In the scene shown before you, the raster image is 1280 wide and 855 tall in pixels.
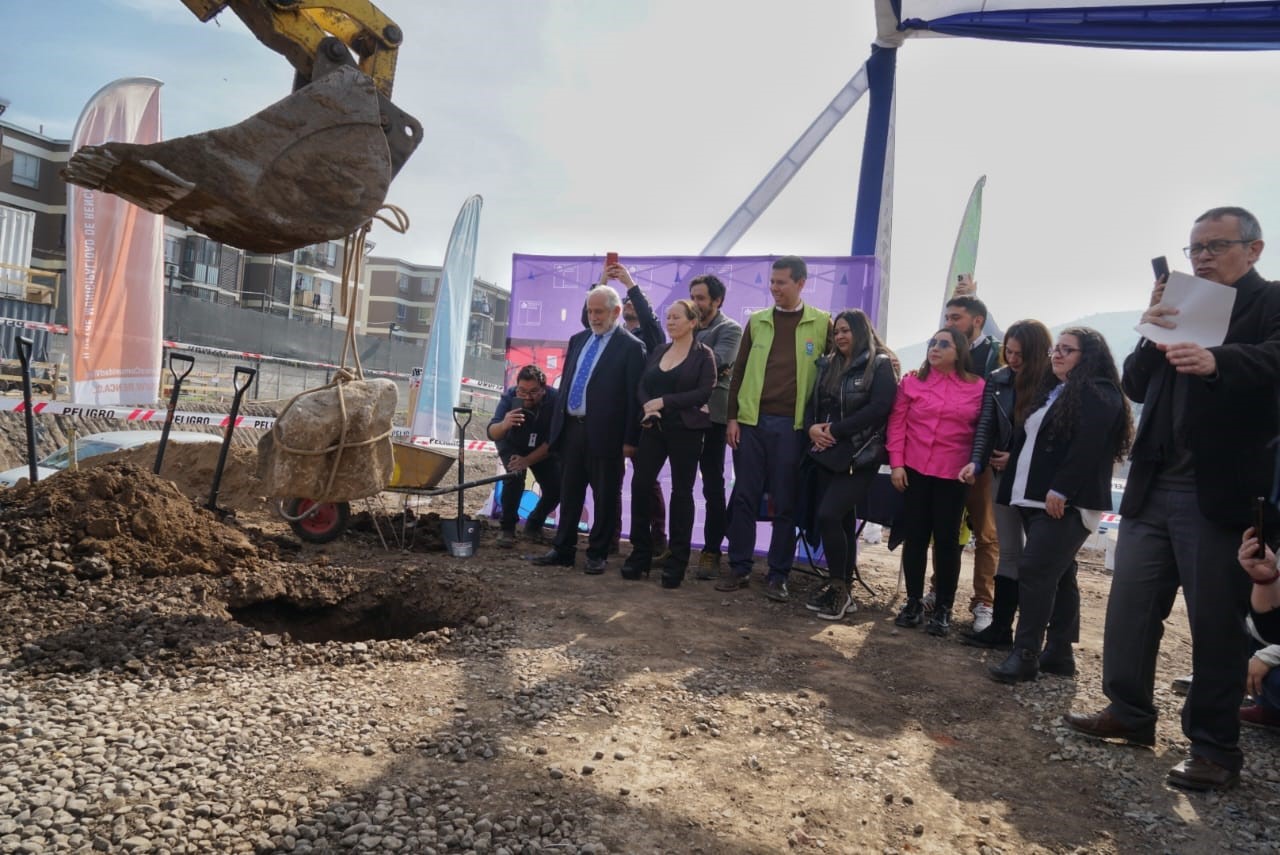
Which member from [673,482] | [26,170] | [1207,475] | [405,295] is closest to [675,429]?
[673,482]

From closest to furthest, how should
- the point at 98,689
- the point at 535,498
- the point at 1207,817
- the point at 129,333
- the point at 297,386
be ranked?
1. the point at 1207,817
2. the point at 98,689
3. the point at 535,498
4. the point at 129,333
5. the point at 297,386

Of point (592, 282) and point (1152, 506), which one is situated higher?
point (592, 282)

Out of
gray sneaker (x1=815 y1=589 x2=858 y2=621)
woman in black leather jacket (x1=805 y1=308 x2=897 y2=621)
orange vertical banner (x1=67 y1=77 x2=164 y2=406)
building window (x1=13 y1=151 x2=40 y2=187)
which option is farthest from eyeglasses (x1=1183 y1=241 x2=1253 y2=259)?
building window (x1=13 y1=151 x2=40 y2=187)

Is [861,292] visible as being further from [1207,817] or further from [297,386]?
[297,386]

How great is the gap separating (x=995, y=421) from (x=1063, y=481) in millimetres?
911

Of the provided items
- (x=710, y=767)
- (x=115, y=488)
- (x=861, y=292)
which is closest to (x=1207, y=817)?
(x=710, y=767)

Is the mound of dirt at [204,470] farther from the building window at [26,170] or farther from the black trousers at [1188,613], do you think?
the building window at [26,170]

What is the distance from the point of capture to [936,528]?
15.5ft

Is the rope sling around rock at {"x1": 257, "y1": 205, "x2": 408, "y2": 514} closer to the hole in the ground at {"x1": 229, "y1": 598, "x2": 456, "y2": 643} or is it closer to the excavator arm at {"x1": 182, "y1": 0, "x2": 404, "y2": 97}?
the hole in the ground at {"x1": 229, "y1": 598, "x2": 456, "y2": 643}

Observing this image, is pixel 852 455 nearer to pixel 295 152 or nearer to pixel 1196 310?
pixel 1196 310

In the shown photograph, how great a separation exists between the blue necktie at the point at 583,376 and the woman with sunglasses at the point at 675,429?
41 centimetres

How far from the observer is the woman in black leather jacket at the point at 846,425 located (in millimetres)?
4867

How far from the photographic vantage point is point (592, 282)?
7078 millimetres

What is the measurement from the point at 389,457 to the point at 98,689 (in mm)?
1706
